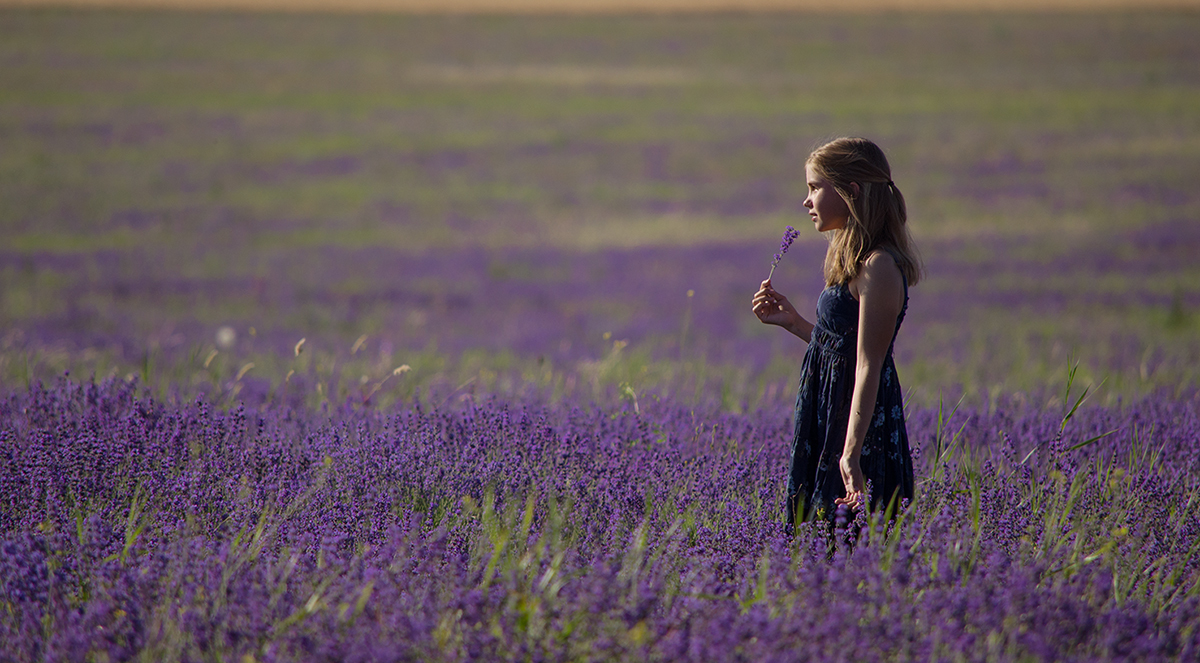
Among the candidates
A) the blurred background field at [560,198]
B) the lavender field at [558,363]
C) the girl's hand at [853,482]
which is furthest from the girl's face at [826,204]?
the lavender field at [558,363]

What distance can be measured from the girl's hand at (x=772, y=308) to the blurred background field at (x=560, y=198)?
548 mm

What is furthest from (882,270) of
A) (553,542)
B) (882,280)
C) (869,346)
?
(553,542)

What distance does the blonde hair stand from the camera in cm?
255

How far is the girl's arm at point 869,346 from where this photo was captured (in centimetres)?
241

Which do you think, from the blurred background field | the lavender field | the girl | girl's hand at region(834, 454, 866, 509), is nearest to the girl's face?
the girl

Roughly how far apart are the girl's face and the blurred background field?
17 cm

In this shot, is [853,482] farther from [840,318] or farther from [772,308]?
[772,308]

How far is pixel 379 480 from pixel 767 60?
4033 centimetres

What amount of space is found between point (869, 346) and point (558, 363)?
5.45m

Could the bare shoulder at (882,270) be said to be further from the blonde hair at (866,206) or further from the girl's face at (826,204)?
the girl's face at (826,204)

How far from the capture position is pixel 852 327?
8.60ft

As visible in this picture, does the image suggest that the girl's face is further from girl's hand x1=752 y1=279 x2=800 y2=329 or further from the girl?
girl's hand x1=752 y1=279 x2=800 y2=329

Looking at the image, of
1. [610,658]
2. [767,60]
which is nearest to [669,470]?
[610,658]

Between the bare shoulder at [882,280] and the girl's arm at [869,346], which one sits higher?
the bare shoulder at [882,280]
